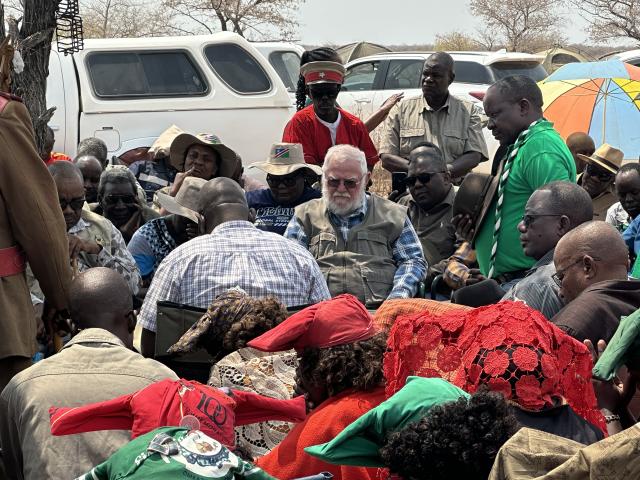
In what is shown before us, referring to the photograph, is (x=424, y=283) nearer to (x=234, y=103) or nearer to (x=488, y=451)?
(x=488, y=451)

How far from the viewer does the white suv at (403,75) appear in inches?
678

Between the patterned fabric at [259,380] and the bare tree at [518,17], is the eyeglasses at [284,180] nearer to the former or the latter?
the patterned fabric at [259,380]

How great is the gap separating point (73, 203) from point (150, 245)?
831mm

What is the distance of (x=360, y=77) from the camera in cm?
1800

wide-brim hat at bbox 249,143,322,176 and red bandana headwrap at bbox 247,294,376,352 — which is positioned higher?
red bandana headwrap at bbox 247,294,376,352

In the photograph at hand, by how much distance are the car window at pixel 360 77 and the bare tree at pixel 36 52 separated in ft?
28.2

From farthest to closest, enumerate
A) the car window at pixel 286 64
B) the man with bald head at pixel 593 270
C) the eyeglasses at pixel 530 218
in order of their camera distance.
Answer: the car window at pixel 286 64
the eyeglasses at pixel 530 218
the man with bald head at pixel 593 270

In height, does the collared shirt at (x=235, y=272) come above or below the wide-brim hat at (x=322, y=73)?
below

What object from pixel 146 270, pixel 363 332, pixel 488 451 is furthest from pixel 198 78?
pixel 488 451

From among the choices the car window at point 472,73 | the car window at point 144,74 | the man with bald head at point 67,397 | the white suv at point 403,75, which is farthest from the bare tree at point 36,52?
the car window at point 472,73

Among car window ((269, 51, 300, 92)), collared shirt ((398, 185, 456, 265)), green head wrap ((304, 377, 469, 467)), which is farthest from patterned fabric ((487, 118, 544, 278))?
car window ((269, 51, 300, 92))

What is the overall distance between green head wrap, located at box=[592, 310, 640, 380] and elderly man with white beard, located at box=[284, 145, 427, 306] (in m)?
3.04

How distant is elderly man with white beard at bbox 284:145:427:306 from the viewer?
6.93 metres

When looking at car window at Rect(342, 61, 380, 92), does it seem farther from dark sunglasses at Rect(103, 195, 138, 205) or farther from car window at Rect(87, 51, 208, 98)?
dark sunglasses at Rect(103, 195, 138, 205)
